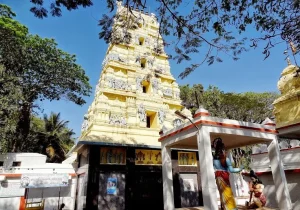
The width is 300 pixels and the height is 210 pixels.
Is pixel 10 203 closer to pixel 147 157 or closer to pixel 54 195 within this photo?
pixel 54 195

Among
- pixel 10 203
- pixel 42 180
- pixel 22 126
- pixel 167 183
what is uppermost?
pixel 22 126

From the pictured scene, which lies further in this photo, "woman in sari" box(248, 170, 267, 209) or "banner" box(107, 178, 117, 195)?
"banner" box(107, 178, 117, 195)

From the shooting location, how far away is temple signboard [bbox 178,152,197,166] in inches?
577

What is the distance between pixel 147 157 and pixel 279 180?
780cm

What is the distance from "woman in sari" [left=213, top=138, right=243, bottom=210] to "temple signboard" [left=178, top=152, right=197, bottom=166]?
752 centimetres

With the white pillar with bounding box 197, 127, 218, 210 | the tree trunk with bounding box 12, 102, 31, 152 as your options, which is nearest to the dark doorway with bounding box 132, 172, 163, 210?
the white pillar with bounding box 197, 127, 218, 210

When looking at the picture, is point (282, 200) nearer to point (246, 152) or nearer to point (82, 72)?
point (246, 152)

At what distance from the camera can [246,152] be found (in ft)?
81.4

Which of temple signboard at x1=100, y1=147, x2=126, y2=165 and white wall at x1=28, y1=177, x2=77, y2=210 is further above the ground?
temple signboard at x1=100, y1=147, x2=126, y2=165

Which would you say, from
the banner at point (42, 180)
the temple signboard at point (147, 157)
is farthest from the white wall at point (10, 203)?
the temple signboard at point (147, 157)

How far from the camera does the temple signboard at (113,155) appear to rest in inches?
510

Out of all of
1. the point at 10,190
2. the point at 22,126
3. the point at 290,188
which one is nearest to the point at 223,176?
the point at 290,188

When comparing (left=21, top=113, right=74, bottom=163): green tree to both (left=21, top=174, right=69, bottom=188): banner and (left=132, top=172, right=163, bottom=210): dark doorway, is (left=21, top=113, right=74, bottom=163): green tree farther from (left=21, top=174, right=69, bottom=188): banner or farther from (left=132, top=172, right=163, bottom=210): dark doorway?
(left=132, top=172, right=163, bottom=210): dark doorway

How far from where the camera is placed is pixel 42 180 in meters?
12.8
